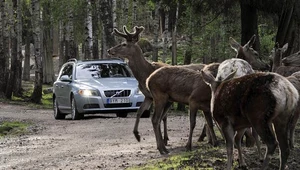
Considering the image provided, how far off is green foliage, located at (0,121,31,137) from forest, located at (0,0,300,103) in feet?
16.4

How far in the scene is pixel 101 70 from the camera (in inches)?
808

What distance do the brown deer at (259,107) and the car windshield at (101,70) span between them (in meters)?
12.2

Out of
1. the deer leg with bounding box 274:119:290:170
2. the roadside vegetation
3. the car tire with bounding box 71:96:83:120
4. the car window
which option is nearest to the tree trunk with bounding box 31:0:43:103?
the car window

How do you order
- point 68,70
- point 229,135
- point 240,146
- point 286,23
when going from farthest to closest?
1. point 68,70
2. point 286,23
3. point 240,146
4. point 229,135

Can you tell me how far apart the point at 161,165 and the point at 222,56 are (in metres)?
25.8

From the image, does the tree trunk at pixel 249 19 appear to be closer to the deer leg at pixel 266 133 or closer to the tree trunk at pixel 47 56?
the deer leg at pixel 266 133

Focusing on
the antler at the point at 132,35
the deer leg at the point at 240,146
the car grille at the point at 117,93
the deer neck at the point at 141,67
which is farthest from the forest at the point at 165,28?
the deer leg at the point at 240,146

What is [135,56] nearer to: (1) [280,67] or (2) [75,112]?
(1) [280,67]

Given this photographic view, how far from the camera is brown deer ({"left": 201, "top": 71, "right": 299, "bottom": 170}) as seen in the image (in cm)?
771

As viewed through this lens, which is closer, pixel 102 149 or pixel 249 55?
pixel 102 149

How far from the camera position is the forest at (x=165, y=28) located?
1708 centimetres

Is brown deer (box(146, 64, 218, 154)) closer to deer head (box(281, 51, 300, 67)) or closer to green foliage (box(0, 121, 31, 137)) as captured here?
deer head (box(281, 51, 300, 67))

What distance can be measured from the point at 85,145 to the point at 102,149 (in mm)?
978

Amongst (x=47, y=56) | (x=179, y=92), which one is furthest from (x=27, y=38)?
(x=179, y=92)
